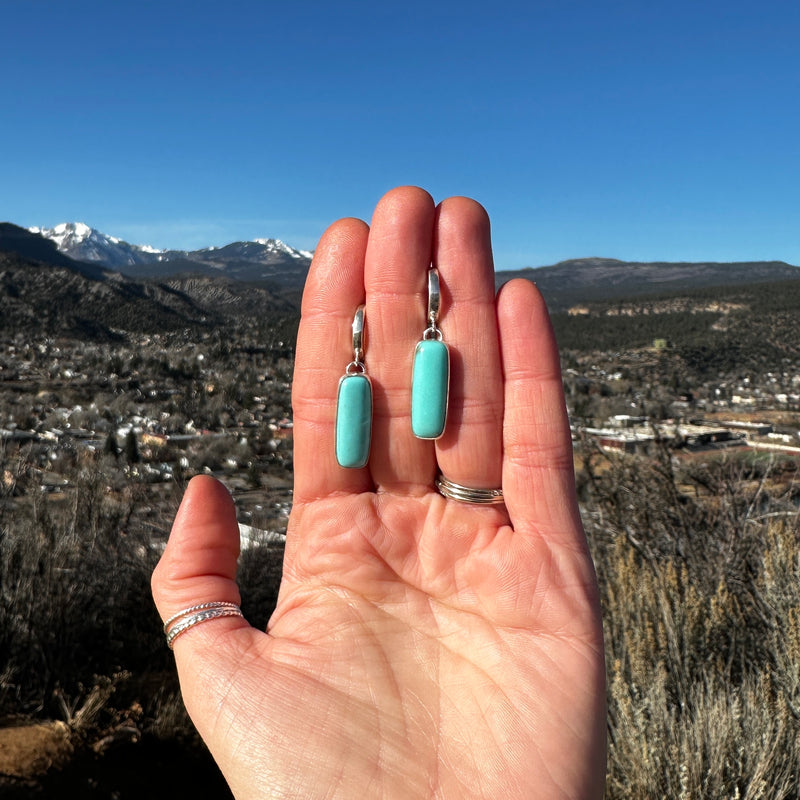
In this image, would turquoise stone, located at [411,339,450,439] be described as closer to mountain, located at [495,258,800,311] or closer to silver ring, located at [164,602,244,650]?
silver ring, located at [164,602,244,650]

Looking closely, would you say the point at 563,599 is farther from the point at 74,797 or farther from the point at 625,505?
the point at 625,505

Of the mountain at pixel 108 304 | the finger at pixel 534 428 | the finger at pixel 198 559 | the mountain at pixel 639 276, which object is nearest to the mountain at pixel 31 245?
the mountain at pixel 108 304

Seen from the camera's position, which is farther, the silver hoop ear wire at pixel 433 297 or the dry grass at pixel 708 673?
the dry grass at pixel 708 673

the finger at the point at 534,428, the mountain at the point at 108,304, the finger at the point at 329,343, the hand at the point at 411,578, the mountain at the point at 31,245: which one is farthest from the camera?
the mountain at the point at 31,245

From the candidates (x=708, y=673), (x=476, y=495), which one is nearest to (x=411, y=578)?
(x=476, y=495)

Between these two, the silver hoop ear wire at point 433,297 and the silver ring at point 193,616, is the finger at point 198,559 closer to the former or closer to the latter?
the silver ring at point 193,616
